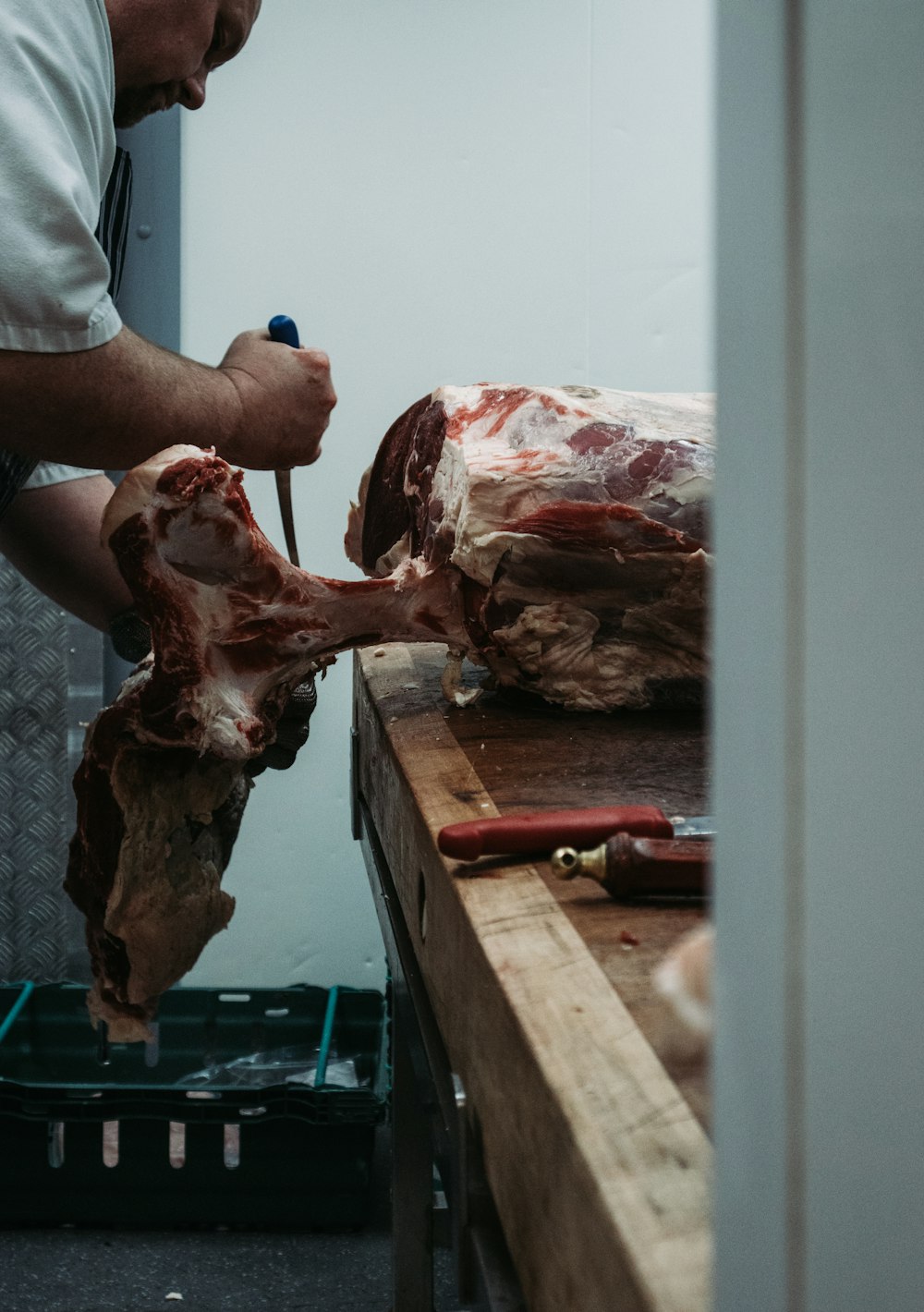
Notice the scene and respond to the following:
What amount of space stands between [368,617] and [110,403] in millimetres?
427

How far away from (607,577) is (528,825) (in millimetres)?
569

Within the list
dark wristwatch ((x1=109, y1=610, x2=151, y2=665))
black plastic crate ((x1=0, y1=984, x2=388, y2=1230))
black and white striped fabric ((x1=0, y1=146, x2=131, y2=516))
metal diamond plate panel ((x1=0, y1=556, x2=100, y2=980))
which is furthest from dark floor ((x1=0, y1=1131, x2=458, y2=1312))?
black and white striped fabric ((x1=0, y1=146, x2=131, y2=516))

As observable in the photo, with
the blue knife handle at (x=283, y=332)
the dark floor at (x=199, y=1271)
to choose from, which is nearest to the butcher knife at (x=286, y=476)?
the blue knife handle at (x=283, y=332)

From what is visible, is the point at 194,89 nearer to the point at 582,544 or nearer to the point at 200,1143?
the point at 582,544

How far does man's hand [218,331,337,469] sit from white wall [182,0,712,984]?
1.27 m

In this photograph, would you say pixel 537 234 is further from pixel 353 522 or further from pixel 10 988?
pixel 10 988

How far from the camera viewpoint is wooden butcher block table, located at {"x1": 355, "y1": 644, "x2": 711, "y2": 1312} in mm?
470

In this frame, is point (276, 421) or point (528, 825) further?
point (276, 421)

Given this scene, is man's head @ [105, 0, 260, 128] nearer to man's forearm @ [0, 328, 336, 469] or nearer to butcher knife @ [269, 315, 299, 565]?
butcher knife @ [269, 315, 299, 565]

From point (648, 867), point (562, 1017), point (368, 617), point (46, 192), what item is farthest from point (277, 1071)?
point (562, 1017)

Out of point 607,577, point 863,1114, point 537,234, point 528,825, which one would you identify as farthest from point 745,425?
point 537,234

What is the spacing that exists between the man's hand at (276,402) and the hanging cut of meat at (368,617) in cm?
27

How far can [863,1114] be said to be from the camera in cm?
32

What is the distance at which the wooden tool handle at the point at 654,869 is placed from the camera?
2.62 feet
